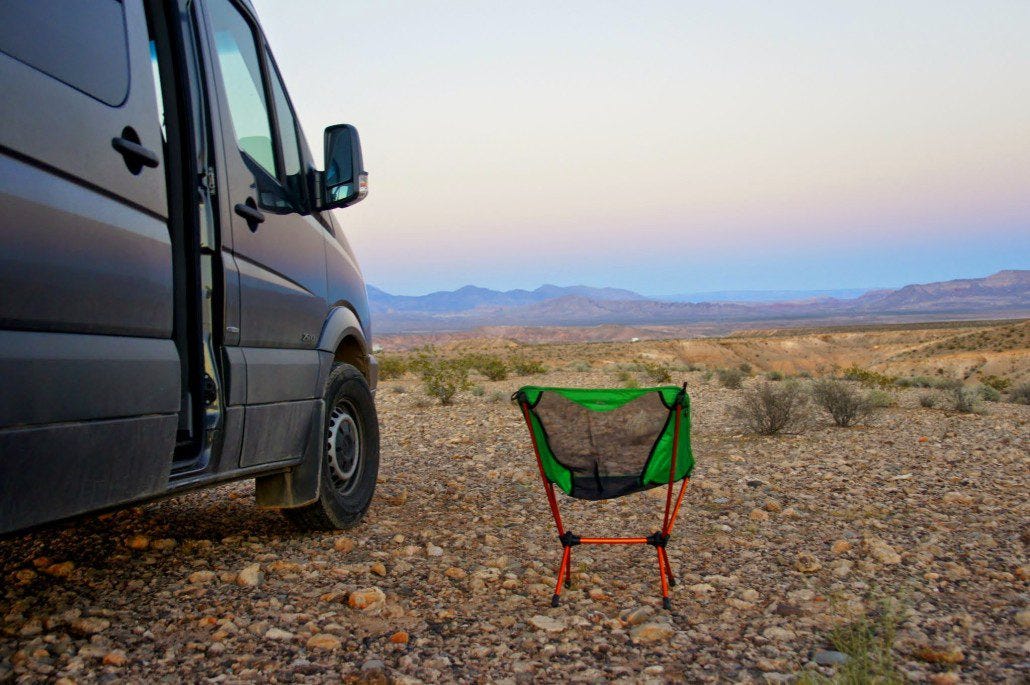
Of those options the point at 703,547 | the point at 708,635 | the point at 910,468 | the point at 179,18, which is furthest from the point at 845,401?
the point at 179,18

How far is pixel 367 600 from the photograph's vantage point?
3711 millimetres

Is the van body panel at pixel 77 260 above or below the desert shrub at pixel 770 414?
above

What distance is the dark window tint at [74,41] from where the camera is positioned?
7.68ft

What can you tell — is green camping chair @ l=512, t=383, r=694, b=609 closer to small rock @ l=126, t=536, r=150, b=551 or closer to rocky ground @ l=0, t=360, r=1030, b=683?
rocky ground @ l=0, t=360, r=1030, b=683

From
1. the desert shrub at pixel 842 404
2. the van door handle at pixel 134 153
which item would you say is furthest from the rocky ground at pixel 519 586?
the desert shrub at pixel 842 404

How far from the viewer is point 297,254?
429 cm

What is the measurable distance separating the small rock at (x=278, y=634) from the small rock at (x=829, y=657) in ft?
6.85

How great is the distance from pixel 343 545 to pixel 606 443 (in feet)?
5.34

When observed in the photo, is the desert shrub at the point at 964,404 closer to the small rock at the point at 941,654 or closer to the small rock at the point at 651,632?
the small rock at the point at 941,654

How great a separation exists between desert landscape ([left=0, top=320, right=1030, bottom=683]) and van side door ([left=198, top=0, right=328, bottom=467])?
2.59ft

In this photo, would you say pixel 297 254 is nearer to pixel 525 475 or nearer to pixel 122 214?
pixel 122 214

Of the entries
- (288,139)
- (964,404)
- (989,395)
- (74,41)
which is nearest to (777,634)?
(74,41)

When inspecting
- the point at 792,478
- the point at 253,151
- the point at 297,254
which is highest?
the point at 253,151

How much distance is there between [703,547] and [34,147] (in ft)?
13.1
